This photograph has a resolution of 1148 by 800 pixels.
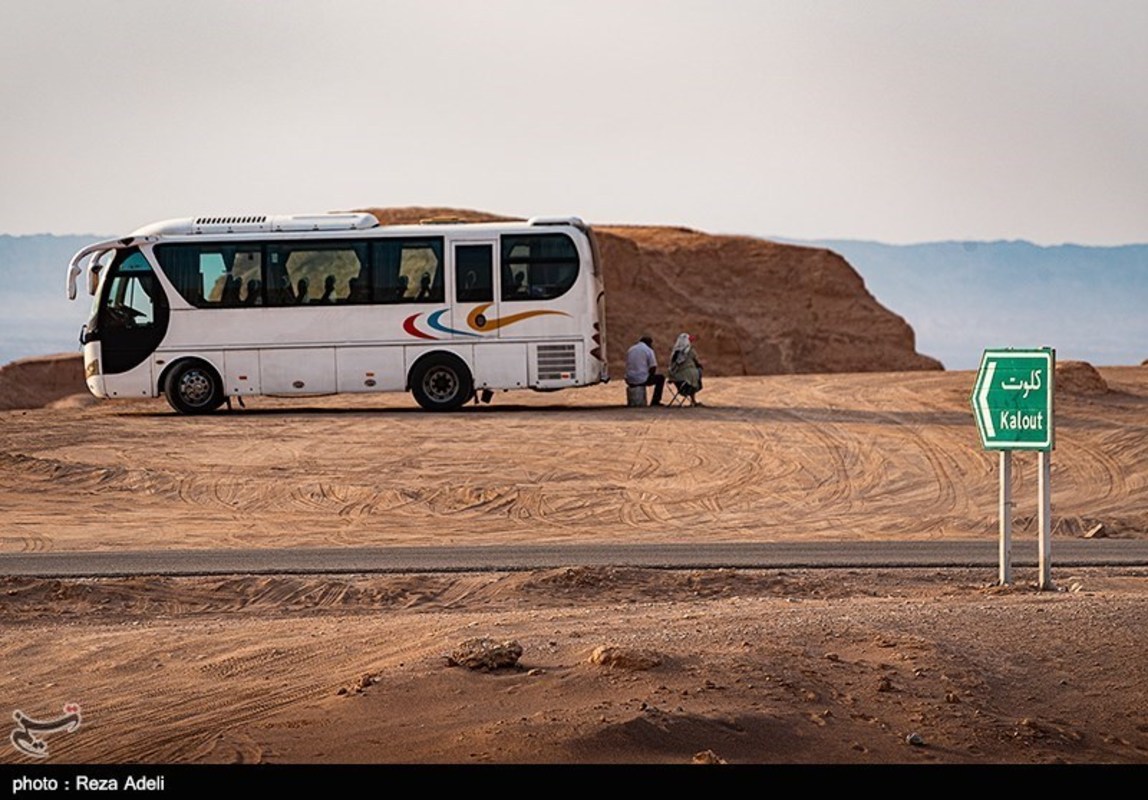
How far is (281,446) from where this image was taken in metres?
26.7

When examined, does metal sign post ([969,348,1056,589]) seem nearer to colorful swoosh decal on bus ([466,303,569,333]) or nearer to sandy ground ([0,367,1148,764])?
sandy ground ([0,367,1148,764])

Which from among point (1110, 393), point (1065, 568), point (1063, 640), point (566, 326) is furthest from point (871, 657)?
point (1110, 393)

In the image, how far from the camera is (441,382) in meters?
30.7

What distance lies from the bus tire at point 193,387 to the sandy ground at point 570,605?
53 centimetres

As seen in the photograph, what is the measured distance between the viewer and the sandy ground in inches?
328

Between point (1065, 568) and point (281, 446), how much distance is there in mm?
14100

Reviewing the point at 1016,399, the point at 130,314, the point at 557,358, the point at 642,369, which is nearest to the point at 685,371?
the point at 642,369

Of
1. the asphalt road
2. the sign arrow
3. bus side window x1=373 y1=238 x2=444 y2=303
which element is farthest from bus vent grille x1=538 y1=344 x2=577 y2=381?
the sign arrow

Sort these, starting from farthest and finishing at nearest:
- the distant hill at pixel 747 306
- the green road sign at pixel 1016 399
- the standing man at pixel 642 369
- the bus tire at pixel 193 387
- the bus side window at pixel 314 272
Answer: the distant hill at pixel 747 306 → the standing man at pixel 642 369 → the bus tire at pixel 193 387 → the bus side window at pixel 314 272 → the green road sign at pixel 1016 399

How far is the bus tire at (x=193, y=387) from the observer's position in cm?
3058

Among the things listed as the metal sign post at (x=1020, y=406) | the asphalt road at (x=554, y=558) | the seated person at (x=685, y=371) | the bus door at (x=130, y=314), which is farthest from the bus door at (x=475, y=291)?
the metal sign post at (x=1020, y=406)

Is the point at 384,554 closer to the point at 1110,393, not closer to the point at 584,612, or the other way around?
the point at 584,612

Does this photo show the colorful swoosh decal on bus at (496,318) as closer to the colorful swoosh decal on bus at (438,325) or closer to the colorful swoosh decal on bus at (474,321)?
the colorful swoosh decal on bus at (474,321)

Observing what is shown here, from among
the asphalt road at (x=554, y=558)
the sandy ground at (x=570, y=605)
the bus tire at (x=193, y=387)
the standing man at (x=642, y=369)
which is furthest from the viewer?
the standing man at (x=642, y=369)
